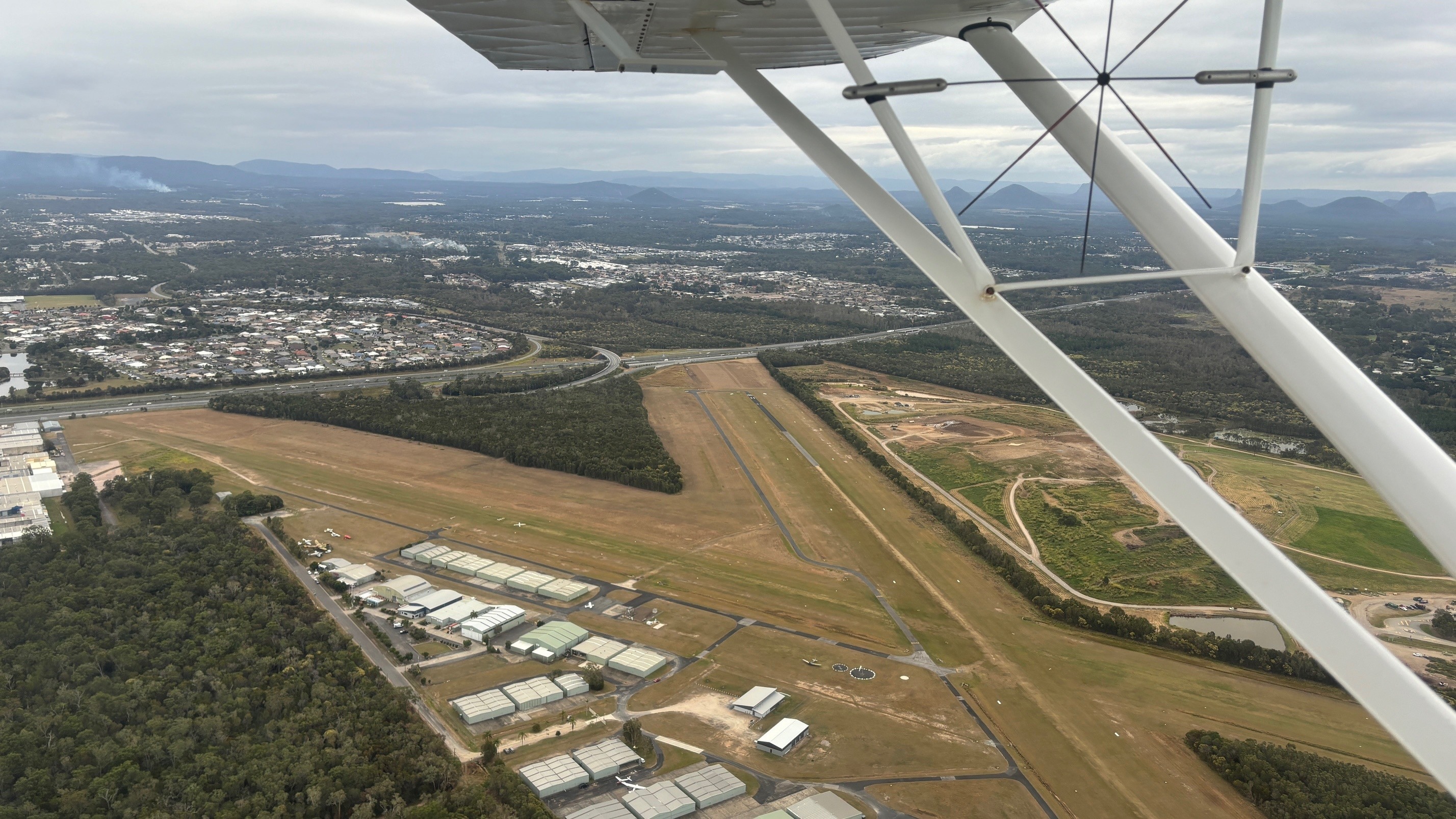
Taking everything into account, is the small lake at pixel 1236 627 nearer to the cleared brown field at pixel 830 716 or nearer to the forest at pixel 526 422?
the cleared brown field at pixel 830 716

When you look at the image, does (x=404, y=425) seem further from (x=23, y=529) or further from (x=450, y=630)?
(x=450, y=630)

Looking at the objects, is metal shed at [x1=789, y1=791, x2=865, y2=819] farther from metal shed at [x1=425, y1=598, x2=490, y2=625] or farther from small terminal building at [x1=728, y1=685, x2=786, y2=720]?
metal shed at [x1=425, y1=598, x2=490, y2=625]

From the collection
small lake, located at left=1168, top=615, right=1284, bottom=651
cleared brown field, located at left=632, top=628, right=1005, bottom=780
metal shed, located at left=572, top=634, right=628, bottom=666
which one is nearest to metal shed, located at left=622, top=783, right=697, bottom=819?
cleared brown field, located at left=632, top=628, right=1005, bottom=780

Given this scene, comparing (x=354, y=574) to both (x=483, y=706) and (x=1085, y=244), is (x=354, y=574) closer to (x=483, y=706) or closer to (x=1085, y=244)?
(x=483, y=706)

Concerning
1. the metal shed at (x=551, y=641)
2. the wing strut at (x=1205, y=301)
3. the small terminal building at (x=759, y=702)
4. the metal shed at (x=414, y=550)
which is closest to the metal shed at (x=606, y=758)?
the small terminal building at (x=759, y=702)

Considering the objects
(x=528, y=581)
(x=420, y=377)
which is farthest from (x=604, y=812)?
(x=420, y=377)

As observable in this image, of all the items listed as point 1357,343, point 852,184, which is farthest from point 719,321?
point 852,184
